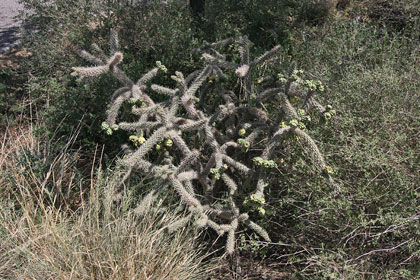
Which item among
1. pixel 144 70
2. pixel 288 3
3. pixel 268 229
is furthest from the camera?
pixel 288 3

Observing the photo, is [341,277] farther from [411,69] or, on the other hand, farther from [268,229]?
[411,69]

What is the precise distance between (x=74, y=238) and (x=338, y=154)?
227 cm

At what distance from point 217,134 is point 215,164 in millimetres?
302

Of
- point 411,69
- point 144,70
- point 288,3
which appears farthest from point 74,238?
point 288,3

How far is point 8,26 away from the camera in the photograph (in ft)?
22.0

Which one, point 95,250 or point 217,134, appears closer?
point 95,250

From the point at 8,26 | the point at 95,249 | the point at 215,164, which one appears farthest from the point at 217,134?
the point at 8,26

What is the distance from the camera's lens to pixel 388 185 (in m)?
3.11

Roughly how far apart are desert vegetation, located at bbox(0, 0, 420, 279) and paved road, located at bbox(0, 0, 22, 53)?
1551mm

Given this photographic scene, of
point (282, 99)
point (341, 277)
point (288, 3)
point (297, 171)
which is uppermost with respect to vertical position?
point (288, 3)

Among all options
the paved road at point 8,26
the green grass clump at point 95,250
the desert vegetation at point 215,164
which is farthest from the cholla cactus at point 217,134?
the paved road at point 8,26

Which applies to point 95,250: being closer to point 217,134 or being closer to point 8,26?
point 217,134

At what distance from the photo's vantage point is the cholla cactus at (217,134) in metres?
3.15

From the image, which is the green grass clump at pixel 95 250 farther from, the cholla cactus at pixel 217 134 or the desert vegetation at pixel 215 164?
the cholla cactus at pixel 217 134
